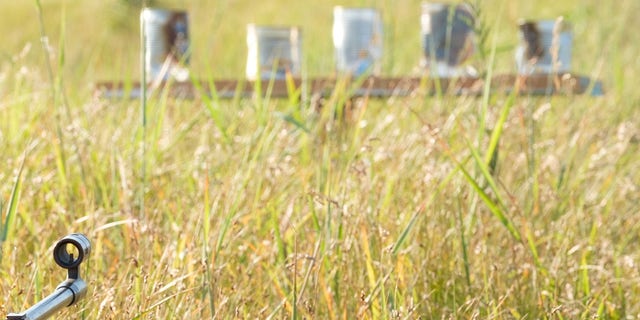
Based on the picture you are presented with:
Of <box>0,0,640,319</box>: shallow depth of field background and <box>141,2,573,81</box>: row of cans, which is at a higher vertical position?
<box>141,2,573,81</box>: row of cans

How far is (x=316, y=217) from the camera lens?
5.23 ft

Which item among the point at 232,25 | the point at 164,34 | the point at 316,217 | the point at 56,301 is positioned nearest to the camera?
the point at 56,301

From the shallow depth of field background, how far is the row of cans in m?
0.35

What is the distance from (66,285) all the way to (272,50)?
2.31 meters

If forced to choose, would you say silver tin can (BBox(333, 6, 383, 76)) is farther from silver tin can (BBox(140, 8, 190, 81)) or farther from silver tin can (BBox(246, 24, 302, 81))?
silver tin can (BBox(140, 8, 190, 81))

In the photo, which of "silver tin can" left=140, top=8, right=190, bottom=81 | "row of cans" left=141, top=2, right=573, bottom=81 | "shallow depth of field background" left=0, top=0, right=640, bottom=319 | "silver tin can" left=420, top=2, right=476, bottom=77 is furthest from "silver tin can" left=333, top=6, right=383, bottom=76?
"silver tin can" left=140, top=8, right=190, bottom=81

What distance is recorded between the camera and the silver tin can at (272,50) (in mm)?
3211

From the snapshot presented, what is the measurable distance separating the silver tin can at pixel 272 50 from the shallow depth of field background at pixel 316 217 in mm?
347

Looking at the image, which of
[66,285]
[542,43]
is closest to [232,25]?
[542,43]

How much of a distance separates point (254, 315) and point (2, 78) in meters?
1.73

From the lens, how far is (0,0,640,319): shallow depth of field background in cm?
147

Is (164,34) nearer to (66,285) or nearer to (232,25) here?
(66,285)

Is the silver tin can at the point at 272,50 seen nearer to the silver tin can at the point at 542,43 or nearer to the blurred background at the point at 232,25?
the silver tin can at the point at 542,43

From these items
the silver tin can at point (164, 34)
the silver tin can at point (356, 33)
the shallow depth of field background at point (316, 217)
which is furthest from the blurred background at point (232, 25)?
the shallow depth of field background at point (316, 217)
